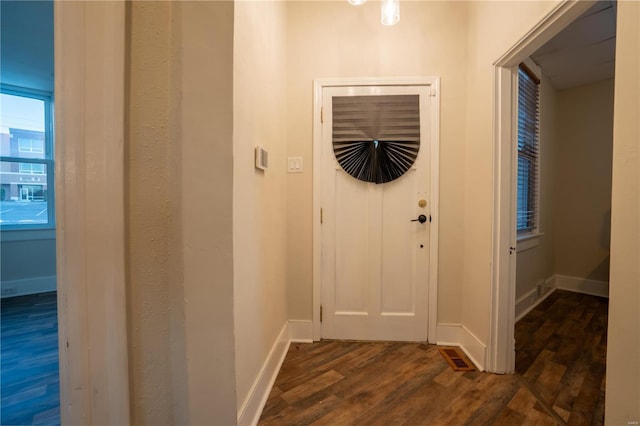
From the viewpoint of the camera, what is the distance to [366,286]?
1.94m

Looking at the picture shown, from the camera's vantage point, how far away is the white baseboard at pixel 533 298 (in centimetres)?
237

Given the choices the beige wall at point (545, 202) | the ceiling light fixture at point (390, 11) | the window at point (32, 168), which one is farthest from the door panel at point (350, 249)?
the window at point (32, 168)

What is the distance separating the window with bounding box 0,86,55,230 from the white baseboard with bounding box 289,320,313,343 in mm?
3200

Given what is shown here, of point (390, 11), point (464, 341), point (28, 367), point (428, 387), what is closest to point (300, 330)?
point (428, 387)

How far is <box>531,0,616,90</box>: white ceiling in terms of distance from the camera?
1.92m

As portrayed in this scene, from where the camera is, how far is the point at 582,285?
116 inches

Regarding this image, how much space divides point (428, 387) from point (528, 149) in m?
2.45

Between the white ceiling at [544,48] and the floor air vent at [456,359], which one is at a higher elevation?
the white ceiling at [544,48]

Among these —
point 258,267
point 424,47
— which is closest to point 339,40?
point 424,47

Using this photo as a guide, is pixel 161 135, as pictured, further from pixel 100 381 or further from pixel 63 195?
pixel 100 381

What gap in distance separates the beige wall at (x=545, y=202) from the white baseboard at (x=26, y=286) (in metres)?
5.30

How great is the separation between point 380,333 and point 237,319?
4.35 ft

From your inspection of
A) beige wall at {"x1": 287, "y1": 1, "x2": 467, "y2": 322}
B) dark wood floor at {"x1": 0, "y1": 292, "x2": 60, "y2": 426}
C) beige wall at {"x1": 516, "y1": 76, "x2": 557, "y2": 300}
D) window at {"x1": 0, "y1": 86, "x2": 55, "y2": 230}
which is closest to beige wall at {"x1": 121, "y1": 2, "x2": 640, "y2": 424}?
beige wall at {"x1": 287, "y1": 1, "x2": 467, "y2": 322}

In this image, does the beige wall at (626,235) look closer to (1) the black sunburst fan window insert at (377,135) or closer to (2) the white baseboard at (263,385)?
(1) the black sunburst fan window insert at (377,135)
